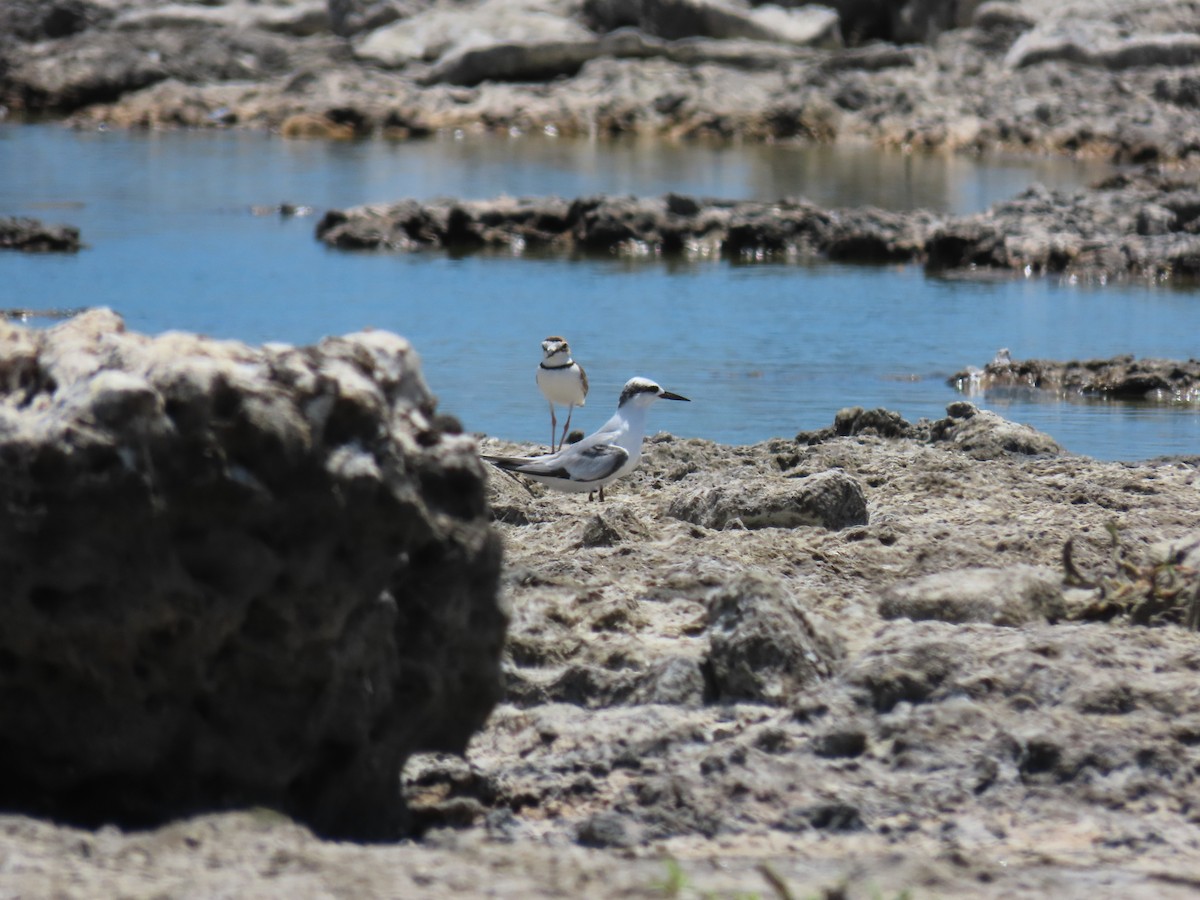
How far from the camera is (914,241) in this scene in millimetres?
20438

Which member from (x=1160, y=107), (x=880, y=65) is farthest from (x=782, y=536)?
(x=880, y=65)

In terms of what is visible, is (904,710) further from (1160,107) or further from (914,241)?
(1160,107)

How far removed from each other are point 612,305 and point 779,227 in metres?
4.85

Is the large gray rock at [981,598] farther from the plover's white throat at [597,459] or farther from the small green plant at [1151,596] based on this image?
the plover's white throat at [597,459]

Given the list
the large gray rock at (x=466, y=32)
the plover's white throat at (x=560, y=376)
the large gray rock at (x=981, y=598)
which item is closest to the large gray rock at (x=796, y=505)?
the large gray rock at (x=981, y=598)

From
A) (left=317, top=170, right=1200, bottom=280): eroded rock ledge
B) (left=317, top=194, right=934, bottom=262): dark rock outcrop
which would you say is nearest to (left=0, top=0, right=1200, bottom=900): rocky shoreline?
(left=317, top=170, right=1200, bottom=280): eroded rock ledge

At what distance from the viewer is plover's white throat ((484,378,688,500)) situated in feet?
25.7

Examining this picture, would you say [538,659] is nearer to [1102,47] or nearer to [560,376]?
[560,376]

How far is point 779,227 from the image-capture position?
21000mm

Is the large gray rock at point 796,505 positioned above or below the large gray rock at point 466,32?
below

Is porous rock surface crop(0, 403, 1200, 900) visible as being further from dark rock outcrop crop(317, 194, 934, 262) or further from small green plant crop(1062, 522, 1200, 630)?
dark rock outcrop crop(317, 194, 934, 262)

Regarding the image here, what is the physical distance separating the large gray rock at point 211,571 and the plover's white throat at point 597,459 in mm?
3518

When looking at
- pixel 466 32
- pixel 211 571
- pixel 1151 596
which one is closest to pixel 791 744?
pixel 1151 596

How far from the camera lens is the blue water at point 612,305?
12016 millimetres
